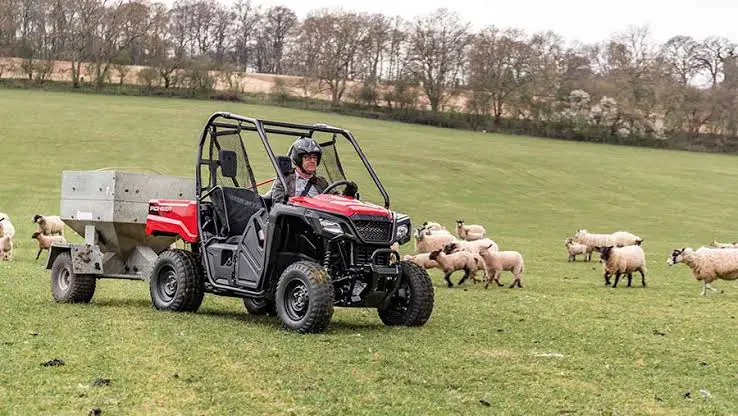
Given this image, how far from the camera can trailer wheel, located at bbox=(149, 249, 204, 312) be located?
40.3 ft

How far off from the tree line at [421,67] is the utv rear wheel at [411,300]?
284 feet

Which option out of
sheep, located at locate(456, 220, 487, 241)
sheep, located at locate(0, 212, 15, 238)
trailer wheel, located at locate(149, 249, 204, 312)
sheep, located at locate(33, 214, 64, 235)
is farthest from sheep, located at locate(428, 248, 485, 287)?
sheep, located at locate(33, 214, 64, 235)

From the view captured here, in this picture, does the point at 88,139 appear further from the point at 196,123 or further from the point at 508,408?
the point at 508,408

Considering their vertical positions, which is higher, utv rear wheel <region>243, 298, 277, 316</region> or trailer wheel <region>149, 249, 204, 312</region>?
trailer wheel <region>149, 249, 204, 312</region>

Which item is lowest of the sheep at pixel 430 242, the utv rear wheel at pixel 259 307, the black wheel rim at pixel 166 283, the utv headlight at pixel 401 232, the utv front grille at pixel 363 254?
the sheep at pixel 430 242

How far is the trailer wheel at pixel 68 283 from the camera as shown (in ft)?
44.0

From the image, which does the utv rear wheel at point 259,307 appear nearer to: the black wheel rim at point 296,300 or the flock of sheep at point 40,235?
the black wheel rim at point 296,300

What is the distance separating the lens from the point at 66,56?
10819 cm

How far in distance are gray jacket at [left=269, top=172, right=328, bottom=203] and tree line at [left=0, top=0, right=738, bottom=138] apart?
86328mm

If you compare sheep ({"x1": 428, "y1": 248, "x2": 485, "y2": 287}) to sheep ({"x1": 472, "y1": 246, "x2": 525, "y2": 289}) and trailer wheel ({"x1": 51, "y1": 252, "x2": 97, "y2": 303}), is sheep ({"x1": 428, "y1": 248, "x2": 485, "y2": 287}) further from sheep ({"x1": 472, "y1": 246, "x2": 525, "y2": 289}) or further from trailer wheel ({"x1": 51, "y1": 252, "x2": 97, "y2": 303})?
trailer wheel ({"x1": 51, "y1": 252, "x2": 97, "y2": 303})

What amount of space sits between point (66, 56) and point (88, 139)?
54.0 meters

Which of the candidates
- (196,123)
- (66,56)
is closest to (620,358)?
(196,123)

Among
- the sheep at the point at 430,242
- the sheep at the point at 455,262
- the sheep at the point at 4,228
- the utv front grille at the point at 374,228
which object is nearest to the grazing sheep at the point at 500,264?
the sheep at the point at 455,262

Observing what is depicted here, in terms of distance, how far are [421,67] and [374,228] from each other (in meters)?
94.7
